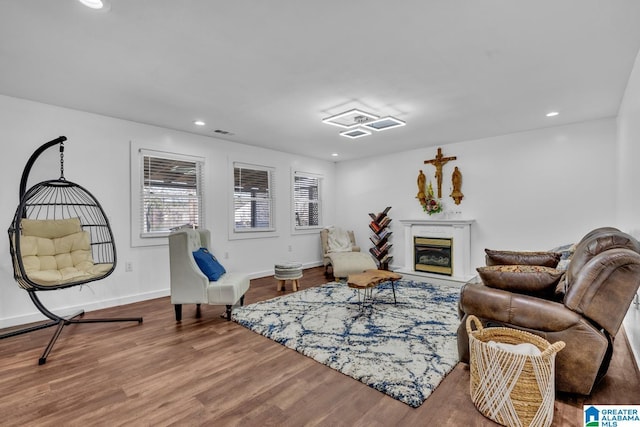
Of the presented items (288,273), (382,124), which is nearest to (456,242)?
(382,124)

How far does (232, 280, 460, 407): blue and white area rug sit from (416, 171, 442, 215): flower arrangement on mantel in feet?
5.94

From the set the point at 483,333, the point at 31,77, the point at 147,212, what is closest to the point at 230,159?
Answer: the point at 147,212

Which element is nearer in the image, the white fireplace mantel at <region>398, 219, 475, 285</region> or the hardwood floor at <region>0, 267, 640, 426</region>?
the hardwood floor at <region>0, 267, 640, 426</region>

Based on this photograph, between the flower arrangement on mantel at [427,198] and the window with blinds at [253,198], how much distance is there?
2919mm

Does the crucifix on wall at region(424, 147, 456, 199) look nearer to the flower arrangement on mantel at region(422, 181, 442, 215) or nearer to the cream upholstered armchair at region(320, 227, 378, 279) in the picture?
the flower arrangement on mantel at region(422, 181, 442, 215)

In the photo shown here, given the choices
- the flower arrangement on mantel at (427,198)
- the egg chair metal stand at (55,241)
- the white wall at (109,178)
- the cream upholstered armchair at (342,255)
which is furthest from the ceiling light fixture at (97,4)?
the flower arrangement on mantel at (427,198)

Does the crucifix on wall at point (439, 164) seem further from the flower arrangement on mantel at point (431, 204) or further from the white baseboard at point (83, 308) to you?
the white baseboard at point (83, 308)

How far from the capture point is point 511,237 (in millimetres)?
4910

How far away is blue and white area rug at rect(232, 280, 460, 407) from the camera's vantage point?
2.16 metres

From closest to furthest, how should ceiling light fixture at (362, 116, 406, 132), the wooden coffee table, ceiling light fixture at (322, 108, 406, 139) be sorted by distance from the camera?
the wooden coffee table → ceiling light fixture at (322, 108, 406, 139) → ceiling light fixture at (362, 116, 406, 132)

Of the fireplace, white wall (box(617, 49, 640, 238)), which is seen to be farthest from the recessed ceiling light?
the fireplace

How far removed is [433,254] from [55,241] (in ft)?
18.3

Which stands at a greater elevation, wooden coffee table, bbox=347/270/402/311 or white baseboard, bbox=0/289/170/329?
wooden coffee table, bbox=347/270/402/311

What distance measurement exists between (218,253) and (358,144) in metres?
3.18
